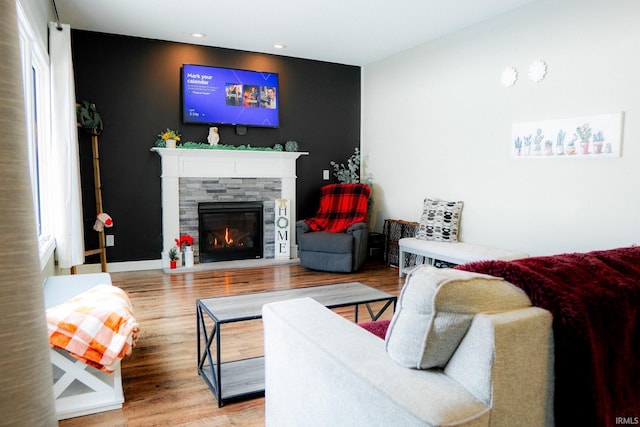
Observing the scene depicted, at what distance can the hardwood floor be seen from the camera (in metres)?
2.29

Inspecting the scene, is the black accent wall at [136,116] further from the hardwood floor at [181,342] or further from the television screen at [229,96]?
the hardwood floor at [181,342]

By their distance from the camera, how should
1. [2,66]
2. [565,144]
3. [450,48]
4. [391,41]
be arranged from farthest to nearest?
[391,41] → [450,48] → [565,144] → [2,66]

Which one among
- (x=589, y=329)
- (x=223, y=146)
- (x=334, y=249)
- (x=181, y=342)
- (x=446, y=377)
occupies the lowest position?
(x=181, y=342)

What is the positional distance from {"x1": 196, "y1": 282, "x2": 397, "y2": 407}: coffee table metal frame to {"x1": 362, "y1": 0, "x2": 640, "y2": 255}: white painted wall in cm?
213

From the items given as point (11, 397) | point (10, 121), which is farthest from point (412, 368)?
point (10, 121)

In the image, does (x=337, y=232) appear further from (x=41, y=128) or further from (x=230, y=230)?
(x=41, y=128)

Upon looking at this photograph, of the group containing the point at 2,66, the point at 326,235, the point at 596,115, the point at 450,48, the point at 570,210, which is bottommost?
the point at 326,235

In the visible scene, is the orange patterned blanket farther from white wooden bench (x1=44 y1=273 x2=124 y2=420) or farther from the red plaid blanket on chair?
the red plaid blanket on chair

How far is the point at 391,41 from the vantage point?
5.57 metres

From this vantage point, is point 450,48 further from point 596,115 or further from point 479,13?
point 596,115

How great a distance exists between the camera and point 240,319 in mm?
2381

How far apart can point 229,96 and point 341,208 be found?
203cm

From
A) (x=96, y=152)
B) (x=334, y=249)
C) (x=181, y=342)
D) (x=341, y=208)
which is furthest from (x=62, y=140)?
(x=341, y=208)

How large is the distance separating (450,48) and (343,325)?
441 centimetres
